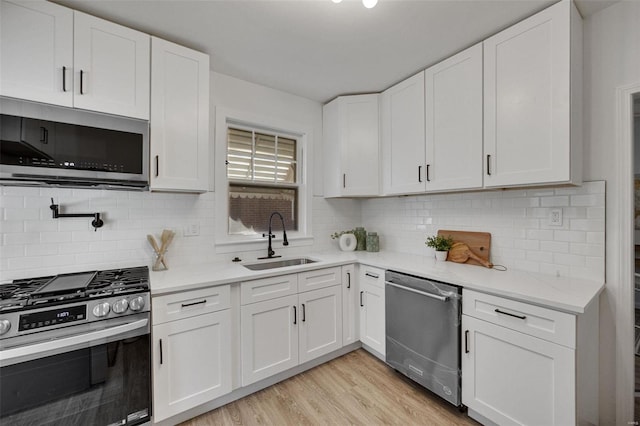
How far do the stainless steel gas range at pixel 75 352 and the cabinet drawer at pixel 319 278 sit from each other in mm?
1099

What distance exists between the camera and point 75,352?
1.40m

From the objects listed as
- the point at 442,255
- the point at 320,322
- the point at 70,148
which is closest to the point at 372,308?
the point at 320,322

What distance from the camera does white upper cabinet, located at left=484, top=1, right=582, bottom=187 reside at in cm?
161

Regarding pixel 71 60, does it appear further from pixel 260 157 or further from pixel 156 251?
pixel 260 157

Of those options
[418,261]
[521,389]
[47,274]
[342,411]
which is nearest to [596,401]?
[521,389]

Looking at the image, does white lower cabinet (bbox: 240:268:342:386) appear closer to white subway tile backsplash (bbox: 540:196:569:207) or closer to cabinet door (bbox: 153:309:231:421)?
cabinet door (bbox: 153:309:231:421)

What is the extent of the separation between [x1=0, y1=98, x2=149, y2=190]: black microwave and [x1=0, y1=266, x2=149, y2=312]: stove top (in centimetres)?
58

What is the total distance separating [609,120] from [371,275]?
1917mm

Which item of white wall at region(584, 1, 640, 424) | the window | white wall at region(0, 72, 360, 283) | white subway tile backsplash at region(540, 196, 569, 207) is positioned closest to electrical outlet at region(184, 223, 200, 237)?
white wall at region(0, 72, 360, 283)

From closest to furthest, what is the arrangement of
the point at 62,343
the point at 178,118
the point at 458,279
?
the point at 62,343 < the point at 458,279 < the point at 178,118

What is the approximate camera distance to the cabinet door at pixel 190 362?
1679 mm

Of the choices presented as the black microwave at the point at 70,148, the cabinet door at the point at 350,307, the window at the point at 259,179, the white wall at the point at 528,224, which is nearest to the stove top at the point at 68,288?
the black microwave at the point at 70,148

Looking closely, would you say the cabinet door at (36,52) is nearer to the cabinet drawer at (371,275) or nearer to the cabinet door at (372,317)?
the cabinet drawer at (371,275)

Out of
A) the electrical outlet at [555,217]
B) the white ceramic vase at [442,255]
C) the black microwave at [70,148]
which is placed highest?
the black microwave at [70,148]
